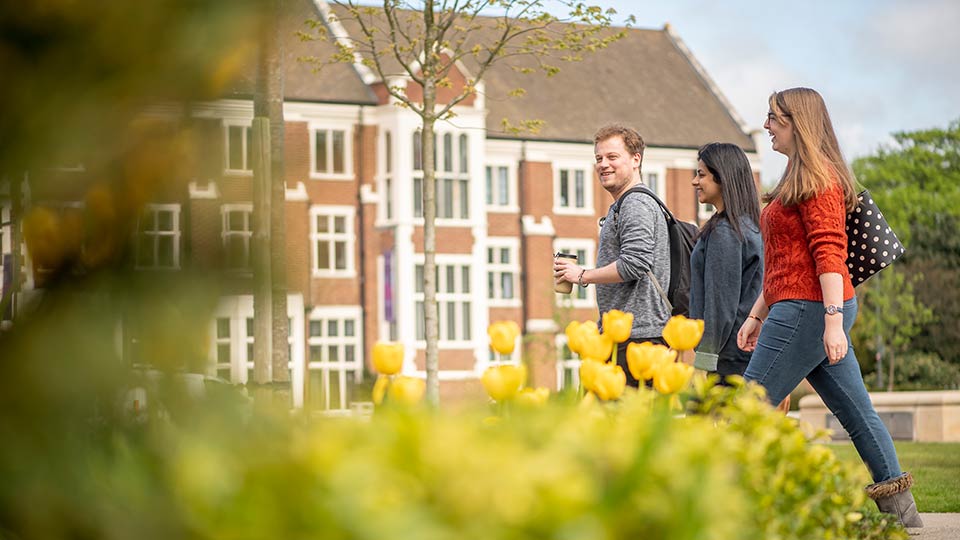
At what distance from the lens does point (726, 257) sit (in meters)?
6.79

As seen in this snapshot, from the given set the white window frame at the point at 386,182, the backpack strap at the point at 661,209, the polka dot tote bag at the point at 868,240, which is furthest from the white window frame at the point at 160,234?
the white window frame at the point at 386,182

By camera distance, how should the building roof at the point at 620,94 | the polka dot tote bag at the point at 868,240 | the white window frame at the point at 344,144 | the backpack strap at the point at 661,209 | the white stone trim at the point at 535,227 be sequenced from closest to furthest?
the polka dot tote bag at the point at 868,240 < the backpack strap at the point at 661,209 < the white window frame at the point at 344,144 < the white stone trim at the point at 535,227 < the building roof at the point at 620,94

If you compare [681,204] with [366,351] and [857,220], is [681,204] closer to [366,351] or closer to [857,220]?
[366,351]

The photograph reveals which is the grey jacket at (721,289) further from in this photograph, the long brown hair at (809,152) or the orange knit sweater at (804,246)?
the long brown hair at (809,152)

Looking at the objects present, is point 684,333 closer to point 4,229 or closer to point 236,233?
point 236,233

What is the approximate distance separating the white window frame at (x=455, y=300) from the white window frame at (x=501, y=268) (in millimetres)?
1178

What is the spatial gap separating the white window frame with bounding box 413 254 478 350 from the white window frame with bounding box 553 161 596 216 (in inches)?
189

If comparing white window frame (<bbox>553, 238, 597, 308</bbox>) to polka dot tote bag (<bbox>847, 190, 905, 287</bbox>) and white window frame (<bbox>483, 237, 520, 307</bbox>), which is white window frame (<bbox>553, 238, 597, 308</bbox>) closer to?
white window frame (<bbox>483, 237, 520, 307</bbox>)

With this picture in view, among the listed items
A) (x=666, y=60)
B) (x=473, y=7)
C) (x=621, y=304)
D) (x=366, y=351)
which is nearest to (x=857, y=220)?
(x=621, y=304)

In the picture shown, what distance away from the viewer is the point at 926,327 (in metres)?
57.7

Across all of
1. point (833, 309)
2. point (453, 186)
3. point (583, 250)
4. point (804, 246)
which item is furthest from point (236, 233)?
point (583, 250)

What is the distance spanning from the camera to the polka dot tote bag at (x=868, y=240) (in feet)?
21.4

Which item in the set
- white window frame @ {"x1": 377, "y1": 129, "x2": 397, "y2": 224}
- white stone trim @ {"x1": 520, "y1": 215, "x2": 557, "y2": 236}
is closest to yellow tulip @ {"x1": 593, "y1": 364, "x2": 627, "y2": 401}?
white window frame @ {"x1": 377, "y1": 129, "x2": 397, "y2": 224}

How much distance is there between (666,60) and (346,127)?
16.2m
